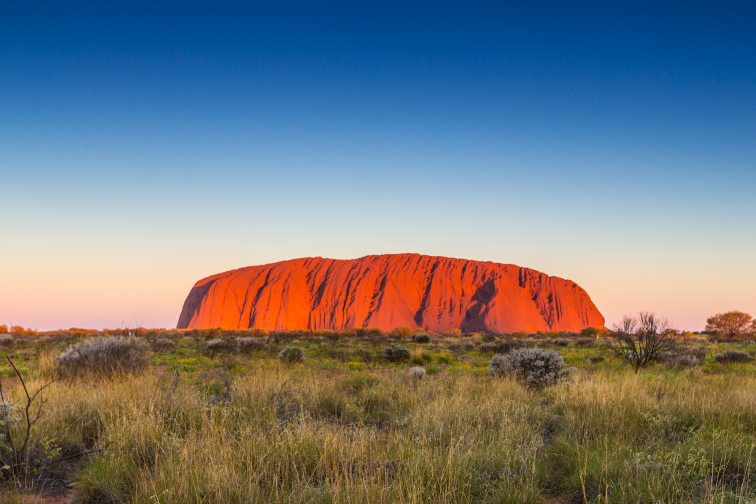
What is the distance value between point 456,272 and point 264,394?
92264 mm

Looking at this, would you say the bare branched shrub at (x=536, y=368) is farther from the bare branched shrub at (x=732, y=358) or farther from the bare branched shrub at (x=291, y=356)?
the bare branched shrub at (x=732, y=358)

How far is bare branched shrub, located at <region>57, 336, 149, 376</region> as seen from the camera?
418 inches

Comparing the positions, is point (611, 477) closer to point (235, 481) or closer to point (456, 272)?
point (235, 481)

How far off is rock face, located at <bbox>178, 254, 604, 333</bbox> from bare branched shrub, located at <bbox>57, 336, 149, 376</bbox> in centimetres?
7082

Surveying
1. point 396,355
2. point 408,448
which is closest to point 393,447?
point 408,448

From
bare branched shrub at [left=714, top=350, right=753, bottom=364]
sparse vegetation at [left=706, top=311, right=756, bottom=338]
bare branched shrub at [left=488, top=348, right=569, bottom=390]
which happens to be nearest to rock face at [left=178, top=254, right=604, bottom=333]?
sparse vegetation at [left=706, top=311, right=756, bottom=338]

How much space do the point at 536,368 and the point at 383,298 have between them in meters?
76.3

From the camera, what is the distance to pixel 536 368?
11039mm

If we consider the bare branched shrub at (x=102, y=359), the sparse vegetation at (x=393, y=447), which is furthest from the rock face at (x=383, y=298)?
the sparse vegetation at (x=393, y=447)

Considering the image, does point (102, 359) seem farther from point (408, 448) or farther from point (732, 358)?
point (732, 358)

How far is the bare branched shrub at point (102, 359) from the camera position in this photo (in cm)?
1062

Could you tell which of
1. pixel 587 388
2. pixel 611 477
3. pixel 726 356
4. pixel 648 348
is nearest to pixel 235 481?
pixel 611 477

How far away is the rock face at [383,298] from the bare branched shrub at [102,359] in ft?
232

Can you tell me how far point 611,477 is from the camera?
163 inches
